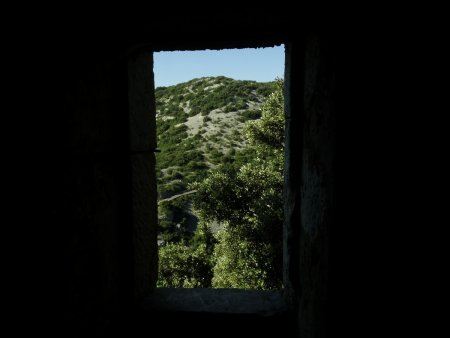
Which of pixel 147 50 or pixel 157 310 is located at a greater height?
pixel 147 50

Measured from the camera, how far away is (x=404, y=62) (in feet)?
3.05

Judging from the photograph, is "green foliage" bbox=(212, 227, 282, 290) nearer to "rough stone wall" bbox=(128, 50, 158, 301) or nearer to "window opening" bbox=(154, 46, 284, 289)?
"window opening" bbox=(154, 46, 284, 289)

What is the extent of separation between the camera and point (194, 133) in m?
33.0

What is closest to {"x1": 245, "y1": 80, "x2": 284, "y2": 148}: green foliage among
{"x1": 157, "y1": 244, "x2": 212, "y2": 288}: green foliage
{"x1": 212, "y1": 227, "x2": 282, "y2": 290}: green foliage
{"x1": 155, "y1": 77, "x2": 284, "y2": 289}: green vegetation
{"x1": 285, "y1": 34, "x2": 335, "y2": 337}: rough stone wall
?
{"x1": 155, "y1": 77, "x2": 284, "y2": 289}: green vegetation

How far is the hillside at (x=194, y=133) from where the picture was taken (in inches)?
962

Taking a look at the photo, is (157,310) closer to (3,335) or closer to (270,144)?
(3,335)

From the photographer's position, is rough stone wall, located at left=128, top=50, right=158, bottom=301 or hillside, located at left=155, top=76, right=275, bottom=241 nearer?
rough stone wall, located at left=128, top=50, right=158, bottom=301

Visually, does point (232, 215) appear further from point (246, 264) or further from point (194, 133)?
point (194, 133)

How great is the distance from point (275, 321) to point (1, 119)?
142 cm

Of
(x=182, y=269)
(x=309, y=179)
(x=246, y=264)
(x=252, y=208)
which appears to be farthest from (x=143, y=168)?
(x=182, y=269)

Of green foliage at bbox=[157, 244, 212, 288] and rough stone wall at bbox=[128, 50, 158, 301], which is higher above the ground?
rough stone wall at bbox=[128, 50, 158, 301]

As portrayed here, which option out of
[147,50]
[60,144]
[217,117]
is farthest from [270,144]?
[217,117]

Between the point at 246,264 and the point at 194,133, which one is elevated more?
the point at 194,133

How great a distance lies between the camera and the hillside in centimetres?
2442
